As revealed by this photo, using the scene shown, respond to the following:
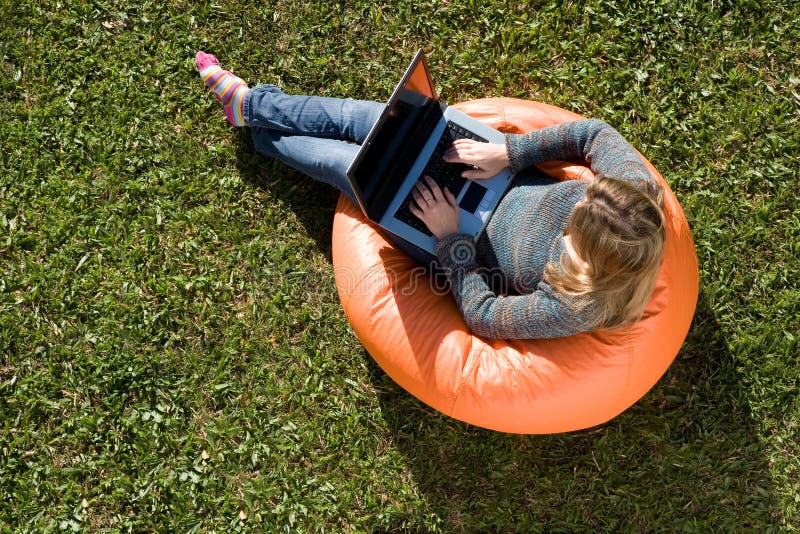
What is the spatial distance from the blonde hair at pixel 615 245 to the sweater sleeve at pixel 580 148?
1.08 ft

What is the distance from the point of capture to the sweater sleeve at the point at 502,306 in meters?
2.63

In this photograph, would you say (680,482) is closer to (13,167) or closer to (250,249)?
(250,249)

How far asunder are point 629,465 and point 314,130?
2.60 metres

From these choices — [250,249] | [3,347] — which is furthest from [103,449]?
[250,249]

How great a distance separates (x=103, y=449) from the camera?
12.3 ft

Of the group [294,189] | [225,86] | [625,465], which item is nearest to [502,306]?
[625,465]

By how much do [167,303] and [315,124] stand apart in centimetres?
141

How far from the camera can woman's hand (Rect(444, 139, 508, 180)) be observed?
3.15 metres

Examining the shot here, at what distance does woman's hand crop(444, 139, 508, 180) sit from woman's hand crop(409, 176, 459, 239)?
16 cm

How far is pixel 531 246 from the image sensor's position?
2852 mm

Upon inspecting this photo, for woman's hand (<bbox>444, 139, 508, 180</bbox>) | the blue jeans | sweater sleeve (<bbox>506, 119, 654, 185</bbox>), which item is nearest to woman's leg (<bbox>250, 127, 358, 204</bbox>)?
the blue jeans

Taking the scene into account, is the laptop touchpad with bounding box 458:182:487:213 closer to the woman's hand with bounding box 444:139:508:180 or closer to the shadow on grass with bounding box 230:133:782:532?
the woman's hand with bounding box 444:139:508:180

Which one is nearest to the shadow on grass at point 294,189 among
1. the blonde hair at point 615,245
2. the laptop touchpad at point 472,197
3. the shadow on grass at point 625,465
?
the laptop touchpad at point 472,197

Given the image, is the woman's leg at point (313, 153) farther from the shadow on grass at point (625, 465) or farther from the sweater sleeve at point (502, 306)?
the shadow on grass at point (625, 465)
